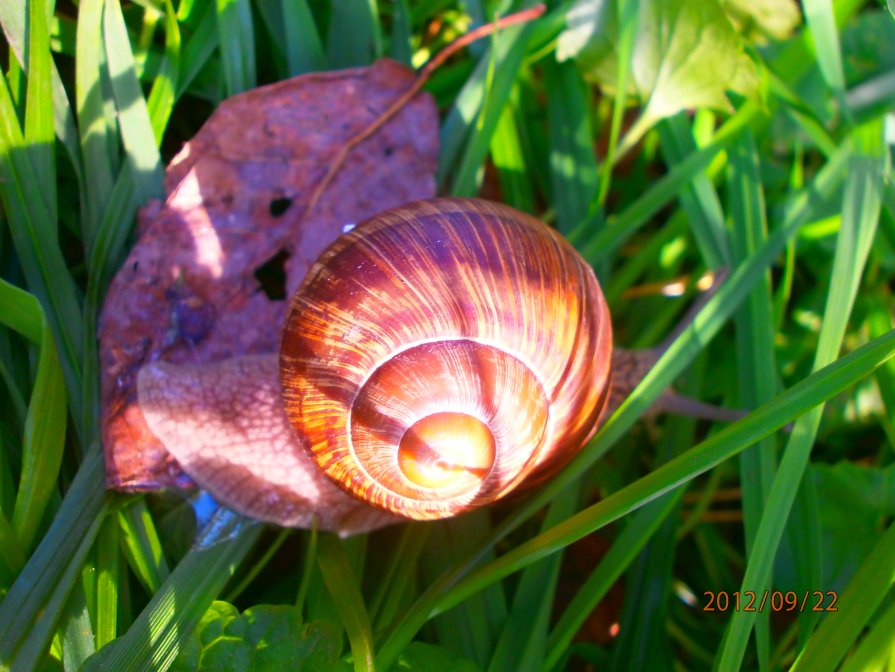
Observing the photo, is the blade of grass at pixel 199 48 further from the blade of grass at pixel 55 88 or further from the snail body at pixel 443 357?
the snail body at pixel 443 357

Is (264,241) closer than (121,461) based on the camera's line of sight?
No

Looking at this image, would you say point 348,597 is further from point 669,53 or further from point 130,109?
point 669,53

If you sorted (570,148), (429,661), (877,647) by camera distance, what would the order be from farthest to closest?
1. (570,148)
2. (429,661)
3. (877,647)

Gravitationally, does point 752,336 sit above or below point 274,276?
below

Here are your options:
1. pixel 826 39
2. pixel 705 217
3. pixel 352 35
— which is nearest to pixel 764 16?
pixel 826 39

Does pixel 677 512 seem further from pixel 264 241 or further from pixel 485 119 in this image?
pixel 264 241

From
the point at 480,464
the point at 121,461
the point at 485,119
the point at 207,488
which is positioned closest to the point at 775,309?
the point at 485,119
